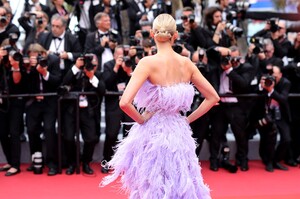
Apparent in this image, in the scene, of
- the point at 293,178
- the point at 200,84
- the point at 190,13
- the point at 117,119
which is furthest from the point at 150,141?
the point at 190,13

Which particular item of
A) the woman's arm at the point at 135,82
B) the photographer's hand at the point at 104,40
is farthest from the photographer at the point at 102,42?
the woman's arm at the point at 135,82

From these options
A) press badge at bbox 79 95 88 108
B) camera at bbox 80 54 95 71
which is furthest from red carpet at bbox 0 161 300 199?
camera at bbox 80 54 95 71

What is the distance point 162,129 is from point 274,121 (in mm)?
3012

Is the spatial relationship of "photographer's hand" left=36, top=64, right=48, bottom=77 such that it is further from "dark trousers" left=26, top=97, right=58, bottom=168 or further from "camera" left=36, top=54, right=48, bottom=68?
"dark trousers" left=26, top=97, right=58, bottom=168

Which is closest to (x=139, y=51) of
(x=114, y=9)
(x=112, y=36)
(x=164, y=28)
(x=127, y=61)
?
(x=127, y=61)

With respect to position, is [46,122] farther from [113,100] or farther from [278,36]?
[278,36]

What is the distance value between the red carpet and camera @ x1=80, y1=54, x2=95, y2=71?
1.22m

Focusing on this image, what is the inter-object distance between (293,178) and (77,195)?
2.47 meters

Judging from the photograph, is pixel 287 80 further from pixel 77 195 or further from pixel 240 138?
pixel 77 195

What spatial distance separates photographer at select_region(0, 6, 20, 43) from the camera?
21.1 feet

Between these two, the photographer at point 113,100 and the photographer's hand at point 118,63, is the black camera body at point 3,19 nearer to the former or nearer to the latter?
the photographer at point 113,100

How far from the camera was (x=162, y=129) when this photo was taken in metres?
3.59

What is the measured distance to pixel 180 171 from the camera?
141 inches

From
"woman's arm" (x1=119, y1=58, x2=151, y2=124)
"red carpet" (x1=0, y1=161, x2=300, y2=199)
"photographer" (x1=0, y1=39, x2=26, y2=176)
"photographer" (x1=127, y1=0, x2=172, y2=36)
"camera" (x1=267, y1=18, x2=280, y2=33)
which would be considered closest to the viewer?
"woman's arm" (x1=119, y1=58, x2=151, y2=124)
